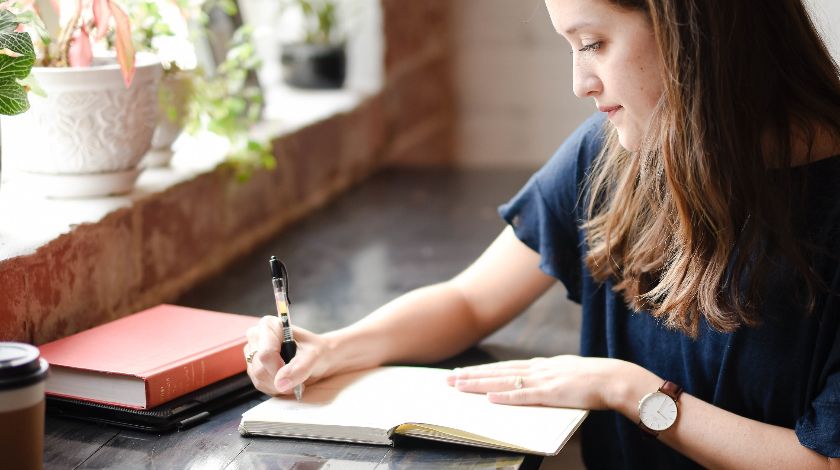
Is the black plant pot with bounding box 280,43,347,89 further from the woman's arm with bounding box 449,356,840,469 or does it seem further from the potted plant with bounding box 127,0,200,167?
the woman's arm with bounding box 449,356,840,469

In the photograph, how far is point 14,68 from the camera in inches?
47.4

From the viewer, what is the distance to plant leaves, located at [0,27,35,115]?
120 centimetres

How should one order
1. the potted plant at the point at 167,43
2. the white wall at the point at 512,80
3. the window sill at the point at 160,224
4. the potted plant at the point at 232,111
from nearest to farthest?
the window sill at the point at 160,224 → the potted plant at the point at 167,43 → the potted plant at the point at 232,111 → the white wall at the point at 512,80

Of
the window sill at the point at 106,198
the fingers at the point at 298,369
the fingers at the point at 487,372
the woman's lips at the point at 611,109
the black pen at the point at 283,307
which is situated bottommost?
the fingers at the point at 487,372

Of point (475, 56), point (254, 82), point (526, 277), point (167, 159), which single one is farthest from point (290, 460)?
point (475, 56)

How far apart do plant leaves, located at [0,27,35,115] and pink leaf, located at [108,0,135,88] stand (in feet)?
0.66

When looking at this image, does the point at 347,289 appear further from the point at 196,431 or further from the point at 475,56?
the point at 475,56

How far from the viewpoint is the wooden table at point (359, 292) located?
1.11 metres

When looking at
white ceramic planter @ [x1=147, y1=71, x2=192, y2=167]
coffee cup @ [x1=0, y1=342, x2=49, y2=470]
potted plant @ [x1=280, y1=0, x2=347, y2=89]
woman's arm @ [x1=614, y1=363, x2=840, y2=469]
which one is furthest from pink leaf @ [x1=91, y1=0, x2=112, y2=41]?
potted plant @ [x1=280, y1=0, x2=347, y2=89]

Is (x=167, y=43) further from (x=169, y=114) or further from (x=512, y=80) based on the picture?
(x=512, y=80)

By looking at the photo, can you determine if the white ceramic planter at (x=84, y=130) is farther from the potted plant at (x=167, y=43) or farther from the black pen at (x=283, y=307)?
the black pen at (x=283, y=307)

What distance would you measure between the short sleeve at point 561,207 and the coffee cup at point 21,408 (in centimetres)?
74

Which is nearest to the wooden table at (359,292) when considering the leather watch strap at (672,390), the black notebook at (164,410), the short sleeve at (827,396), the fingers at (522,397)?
the black notebook at (164,410)

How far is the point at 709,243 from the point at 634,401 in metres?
0.21
